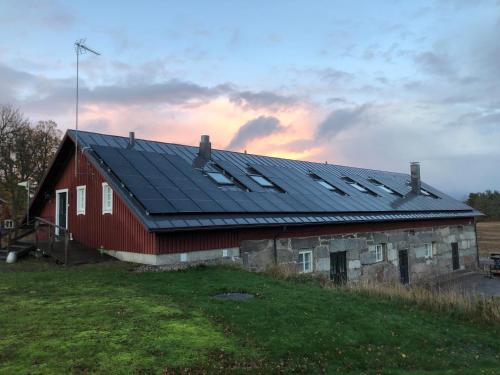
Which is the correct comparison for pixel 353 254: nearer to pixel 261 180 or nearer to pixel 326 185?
pixel 326 185

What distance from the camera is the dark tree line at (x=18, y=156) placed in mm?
32906

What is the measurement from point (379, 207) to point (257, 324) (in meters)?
15.5

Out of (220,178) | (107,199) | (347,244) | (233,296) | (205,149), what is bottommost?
(233,296)

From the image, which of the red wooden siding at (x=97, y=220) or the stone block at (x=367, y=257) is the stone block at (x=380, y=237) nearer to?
the stone block at (x=367, y=257)

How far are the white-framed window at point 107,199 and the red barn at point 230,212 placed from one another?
0.12ft

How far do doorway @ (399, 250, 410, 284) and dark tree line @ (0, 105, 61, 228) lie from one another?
2595 cm

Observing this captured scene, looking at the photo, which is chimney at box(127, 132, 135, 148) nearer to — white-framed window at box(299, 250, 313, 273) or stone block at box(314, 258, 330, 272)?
white-framed window at box(299, 250, 313, 273)

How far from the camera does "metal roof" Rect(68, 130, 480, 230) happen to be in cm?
1345

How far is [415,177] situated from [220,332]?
2543cm

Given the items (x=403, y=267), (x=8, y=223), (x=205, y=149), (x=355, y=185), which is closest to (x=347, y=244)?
(x=403, y=267)

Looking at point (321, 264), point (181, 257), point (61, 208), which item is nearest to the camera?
point (181, 257)

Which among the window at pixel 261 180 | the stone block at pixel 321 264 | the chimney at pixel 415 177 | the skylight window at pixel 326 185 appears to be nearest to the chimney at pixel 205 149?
the window at pixel 261 180

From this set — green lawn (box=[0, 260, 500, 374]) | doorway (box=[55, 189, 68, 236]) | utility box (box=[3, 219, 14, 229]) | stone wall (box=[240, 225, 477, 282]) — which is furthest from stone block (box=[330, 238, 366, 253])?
utility box (box=[3, 219, 14, 229])

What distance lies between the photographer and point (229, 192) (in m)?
16.2
